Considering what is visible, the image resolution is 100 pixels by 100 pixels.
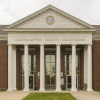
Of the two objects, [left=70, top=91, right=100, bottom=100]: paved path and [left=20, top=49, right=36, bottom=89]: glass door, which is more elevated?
[left=20, top=49, right=36, bottom=89]: glass door

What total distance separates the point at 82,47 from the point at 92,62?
3.42 meters

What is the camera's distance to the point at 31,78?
34844 mm

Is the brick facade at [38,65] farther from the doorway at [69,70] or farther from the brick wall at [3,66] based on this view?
the doorway at [69,70]

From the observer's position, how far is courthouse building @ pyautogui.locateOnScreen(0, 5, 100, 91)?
31156 millimetres

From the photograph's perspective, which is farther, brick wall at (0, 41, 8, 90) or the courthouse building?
brick wall at (0, 41, 8, 90)

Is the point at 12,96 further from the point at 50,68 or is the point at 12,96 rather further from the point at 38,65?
the point at 50,68

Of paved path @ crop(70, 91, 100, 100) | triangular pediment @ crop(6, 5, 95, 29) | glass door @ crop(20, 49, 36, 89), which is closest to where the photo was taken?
paved path @ crop(70, 91, 100, 100)

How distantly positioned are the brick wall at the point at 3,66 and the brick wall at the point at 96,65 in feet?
54.4

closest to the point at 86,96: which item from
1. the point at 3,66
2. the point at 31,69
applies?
the point at 31,69

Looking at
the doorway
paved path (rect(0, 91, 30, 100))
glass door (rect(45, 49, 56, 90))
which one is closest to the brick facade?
the doorway

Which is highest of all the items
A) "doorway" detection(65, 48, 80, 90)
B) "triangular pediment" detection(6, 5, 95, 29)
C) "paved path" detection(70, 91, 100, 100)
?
"triangular pediment" detection(6, 5, 95, 29)

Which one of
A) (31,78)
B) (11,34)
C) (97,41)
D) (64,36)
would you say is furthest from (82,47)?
(11,34)

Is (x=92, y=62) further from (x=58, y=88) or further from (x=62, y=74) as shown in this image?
(x=58, y=88)

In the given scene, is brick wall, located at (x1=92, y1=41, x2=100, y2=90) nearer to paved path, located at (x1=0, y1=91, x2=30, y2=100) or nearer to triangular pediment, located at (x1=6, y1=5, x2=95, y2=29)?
triangular pediment, located at (x1=6, y1=5, x2=95, y2=29)
